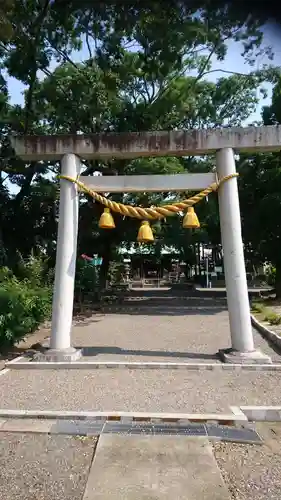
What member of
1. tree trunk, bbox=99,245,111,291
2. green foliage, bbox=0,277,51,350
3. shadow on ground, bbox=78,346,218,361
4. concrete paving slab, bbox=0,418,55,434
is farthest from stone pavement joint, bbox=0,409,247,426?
tree trunk, bbox=99,245,111,291

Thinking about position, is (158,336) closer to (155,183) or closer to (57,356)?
(57,356)

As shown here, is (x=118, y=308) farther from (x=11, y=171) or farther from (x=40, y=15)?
(x=40, y=15)

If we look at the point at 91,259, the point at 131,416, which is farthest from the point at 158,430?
the point at 91,259

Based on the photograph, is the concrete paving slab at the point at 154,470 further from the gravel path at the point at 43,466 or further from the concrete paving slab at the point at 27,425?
the concrete paving slab at the point at 27,425

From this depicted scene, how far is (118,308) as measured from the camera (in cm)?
1738

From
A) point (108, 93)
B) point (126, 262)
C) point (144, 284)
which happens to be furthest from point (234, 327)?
point (126, 262)

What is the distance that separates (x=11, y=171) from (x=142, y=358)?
1273 centimetres

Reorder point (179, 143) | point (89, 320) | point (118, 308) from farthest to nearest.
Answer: point (118, 308) < point (89, 320) < point (179, 143)

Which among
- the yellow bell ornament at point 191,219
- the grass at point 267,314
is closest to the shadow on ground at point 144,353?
the yellow bell ornament at point 191,219

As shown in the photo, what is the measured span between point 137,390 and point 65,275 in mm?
2711

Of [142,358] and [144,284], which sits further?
[144,284]

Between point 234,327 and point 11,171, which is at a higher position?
point 11,171

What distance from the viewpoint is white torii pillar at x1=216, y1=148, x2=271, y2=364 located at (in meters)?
7.08

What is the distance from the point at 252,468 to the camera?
11.6 feet
